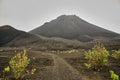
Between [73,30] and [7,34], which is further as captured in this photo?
[73,30]

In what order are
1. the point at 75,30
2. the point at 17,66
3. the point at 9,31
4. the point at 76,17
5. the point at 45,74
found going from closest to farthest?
the point at 17,66
the point at 45,74
the point at 9,31
the point at 75,30
the point at 76,17

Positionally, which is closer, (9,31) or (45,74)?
(45,74)

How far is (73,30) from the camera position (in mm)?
137125

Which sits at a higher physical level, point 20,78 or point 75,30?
point 75,30

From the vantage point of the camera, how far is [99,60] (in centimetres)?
2253

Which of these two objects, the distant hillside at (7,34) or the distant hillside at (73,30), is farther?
the distant hillside at (73,30)

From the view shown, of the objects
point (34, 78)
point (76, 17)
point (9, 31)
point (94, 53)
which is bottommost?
point (34, 78)

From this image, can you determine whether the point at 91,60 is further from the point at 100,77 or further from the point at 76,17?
the point at 76,17

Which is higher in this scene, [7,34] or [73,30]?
[73,30]

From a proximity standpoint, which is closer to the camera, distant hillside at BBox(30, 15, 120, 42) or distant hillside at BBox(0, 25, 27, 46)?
distant hillside at BBox(0, 25, 27, 46)

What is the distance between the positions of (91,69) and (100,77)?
384cm

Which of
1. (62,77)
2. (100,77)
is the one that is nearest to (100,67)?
(100,77)

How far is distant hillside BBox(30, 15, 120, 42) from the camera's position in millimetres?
120006

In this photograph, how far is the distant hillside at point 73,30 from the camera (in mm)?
120006
